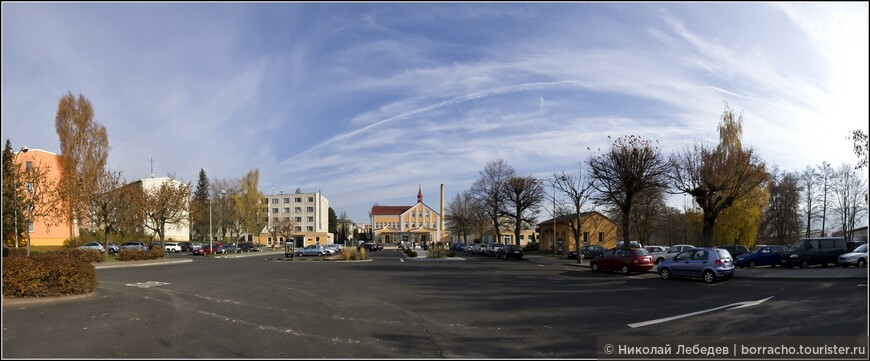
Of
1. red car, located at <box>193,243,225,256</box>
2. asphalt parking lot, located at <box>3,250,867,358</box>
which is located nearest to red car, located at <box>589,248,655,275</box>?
asphalt parking lot, located at <box>3,250,867,358</box>

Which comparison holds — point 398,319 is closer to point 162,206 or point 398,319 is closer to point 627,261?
point 627,261

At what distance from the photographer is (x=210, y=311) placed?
508 inches

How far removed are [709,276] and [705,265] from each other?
0.47 metres

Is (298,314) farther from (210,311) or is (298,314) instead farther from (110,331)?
(110,331)

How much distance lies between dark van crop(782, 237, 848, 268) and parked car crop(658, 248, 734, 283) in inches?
342

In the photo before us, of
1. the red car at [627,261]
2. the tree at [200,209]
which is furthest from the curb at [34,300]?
the tree at [200,209]

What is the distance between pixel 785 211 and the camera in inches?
2501

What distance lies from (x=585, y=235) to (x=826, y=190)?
28.9 m

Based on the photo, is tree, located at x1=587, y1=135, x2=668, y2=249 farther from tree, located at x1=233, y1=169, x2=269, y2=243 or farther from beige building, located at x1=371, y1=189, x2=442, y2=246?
beige building, located at x1=371, y1=189, x2=442, y2=246

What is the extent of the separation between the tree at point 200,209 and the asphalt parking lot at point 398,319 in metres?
35.7

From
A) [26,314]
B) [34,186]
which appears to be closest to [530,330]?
[26,314]

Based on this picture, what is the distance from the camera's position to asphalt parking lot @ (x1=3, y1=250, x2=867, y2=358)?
888 centimetres

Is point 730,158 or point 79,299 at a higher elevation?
point 730,158

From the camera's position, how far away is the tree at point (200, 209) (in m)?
52.8
